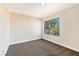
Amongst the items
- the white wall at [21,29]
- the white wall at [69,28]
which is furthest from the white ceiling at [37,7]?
the white wall at [21,29]

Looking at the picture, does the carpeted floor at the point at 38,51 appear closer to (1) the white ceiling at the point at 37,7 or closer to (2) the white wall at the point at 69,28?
(2) the white wall at the point at 69,28

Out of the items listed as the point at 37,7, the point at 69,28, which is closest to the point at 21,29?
the point at 37,7

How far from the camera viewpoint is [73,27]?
2.30 metres

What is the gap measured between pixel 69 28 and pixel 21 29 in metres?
1.91

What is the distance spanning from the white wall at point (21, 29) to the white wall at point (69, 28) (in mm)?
724

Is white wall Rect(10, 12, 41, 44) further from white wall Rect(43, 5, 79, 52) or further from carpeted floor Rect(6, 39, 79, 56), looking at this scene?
white wall Rect(43, 5, 79, 52)

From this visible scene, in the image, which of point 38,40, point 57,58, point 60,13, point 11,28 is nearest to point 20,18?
point 11,28

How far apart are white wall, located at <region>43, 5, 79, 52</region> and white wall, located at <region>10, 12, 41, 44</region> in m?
0.72

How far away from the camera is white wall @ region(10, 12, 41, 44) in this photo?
2855 mm

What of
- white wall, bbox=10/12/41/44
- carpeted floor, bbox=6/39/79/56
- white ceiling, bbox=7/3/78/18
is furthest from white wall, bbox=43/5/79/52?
white wall, bbox=10/12/41/44

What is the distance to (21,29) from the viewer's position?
122 inches

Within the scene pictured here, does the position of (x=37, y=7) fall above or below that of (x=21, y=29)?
above

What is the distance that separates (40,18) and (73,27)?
3.59 ft

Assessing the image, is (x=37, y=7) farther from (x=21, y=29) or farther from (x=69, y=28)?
(x=21, y=29)
